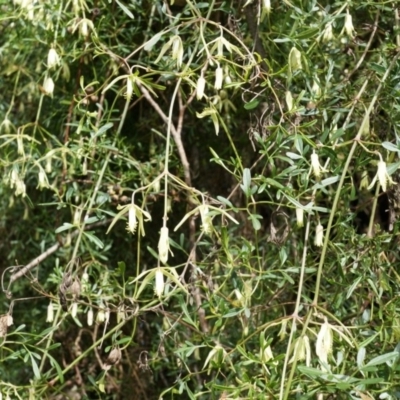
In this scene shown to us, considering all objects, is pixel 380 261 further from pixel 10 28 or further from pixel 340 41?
pixel 10 28

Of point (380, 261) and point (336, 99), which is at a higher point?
point (336, 99)

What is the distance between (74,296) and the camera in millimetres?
957

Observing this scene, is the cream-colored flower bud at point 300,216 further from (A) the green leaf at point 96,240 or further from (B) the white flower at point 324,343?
(A) the green leaf at point 96,240

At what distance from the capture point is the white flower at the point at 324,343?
2.64 ft

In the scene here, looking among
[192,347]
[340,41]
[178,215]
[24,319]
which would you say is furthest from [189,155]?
[192,347]

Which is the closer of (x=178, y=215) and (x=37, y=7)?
(x=37, y=7)

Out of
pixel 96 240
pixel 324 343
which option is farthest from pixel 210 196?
pixel 324 343

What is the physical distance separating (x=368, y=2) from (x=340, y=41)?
0.71ft

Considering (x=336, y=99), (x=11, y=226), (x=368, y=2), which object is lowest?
(x=11, y=226)

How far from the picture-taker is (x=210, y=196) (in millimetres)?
1054

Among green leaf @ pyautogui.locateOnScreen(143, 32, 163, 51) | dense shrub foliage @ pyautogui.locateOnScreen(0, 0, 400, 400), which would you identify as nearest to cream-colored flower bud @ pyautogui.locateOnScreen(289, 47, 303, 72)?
dense shrub foliage @ pyautogui.locateOnScreen(0, 0, 400, 400)

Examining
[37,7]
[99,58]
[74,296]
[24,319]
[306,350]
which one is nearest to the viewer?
[306,350]

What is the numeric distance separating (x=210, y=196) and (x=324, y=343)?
0.99 feet

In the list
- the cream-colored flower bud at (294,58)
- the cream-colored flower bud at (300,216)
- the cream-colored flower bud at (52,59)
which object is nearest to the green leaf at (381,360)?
the cream-colored flower bud at (300,216)
